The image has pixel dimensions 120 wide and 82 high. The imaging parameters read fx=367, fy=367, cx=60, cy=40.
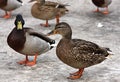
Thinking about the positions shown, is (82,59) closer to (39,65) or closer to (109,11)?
(39,65)

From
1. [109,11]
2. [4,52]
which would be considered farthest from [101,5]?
[4,52]

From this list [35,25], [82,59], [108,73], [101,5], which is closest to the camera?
[82,59]

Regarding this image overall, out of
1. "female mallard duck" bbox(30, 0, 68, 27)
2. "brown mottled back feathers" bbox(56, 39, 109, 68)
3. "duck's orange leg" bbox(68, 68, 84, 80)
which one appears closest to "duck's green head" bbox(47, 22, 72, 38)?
"brown mottled back feathers" bbox(56, 39, 109, 68)

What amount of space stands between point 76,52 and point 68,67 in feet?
2.64

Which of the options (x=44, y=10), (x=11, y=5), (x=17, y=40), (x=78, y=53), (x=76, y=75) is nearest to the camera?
(x=78, y=53)

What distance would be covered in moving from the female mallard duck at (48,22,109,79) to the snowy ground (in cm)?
35

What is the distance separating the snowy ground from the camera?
5.65 metres

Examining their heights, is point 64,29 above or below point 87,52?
above

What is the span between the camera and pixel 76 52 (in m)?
5.33

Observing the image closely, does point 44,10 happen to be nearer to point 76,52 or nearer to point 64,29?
point 64,29

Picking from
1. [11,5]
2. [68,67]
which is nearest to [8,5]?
[11,5]

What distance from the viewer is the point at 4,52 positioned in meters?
6.79

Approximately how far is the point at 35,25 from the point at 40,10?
0.53 m

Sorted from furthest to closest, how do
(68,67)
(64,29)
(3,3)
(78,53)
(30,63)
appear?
(3,3), (30,63), (68,67), (64,29), (78,53)
